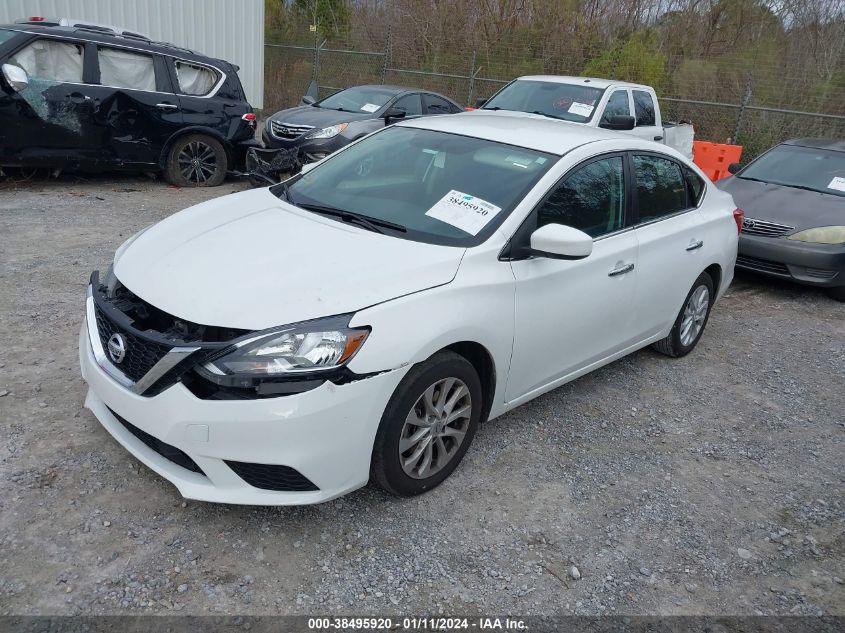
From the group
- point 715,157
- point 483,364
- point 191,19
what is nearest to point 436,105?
point 715,157

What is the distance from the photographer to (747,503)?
140 inches

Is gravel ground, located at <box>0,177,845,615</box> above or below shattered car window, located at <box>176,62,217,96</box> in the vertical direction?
below

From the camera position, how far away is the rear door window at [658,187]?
436 cm

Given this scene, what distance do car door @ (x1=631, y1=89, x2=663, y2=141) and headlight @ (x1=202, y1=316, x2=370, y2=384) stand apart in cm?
806

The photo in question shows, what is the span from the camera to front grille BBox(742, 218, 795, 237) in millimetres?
7075

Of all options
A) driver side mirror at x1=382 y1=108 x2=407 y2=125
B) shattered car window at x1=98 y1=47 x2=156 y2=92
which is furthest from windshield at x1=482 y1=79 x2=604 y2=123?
shattered car window at x1=98 y1=47 x2=156 y2=92

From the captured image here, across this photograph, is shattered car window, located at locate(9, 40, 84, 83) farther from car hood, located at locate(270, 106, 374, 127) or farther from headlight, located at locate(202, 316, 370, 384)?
headlight, located at locate(202, 316, 370, 384)

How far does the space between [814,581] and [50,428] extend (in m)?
3.67

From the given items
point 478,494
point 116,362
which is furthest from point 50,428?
point 478,494

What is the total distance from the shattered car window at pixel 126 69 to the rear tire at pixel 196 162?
2.59 feet

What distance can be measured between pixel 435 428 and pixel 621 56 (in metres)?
14.6

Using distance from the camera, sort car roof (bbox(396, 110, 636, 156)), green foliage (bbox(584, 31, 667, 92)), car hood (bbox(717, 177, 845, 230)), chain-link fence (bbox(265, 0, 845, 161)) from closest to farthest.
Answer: car roof (bbox(396, 110, 636, 156)) < car hood (bbox(717, 177, 845, 230)) < chain-link fence (bbox(265, 0, 845, 161)) < green foliage (bbox(584, 31, 667, 92))

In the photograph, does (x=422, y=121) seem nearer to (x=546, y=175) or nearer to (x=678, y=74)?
(x=546, y=175)

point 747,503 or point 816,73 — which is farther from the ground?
point 816,73
